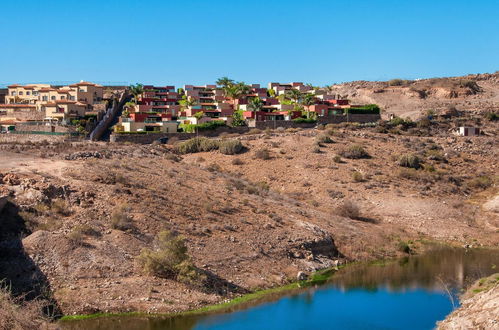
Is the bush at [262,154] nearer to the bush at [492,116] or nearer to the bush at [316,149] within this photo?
the bush at [316,149]

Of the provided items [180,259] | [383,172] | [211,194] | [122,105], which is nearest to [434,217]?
[383,172]

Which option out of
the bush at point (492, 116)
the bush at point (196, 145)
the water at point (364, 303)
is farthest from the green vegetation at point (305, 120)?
the water at point (364, 303)

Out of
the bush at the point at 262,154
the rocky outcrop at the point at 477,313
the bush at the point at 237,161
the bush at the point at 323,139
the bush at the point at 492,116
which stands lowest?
the rocky outcrop at the point at 477,313

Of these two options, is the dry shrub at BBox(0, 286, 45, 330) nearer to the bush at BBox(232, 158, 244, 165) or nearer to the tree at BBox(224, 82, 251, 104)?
the bush at BBox(232, 158, 244, 165)

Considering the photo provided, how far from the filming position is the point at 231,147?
69.8 metres

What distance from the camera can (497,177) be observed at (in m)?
66.4

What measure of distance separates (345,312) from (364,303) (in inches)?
90.9

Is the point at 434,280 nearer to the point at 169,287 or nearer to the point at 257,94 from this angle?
the point at 169,287

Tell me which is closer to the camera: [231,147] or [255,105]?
[231,147]

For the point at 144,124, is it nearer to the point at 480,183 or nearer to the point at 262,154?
the point at 262,154

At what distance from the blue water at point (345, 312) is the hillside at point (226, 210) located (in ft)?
8.06

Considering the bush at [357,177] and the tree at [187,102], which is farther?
the tree at [187,102]

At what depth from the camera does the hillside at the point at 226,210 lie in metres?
34.8

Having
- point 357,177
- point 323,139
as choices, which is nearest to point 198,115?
point 323,139
